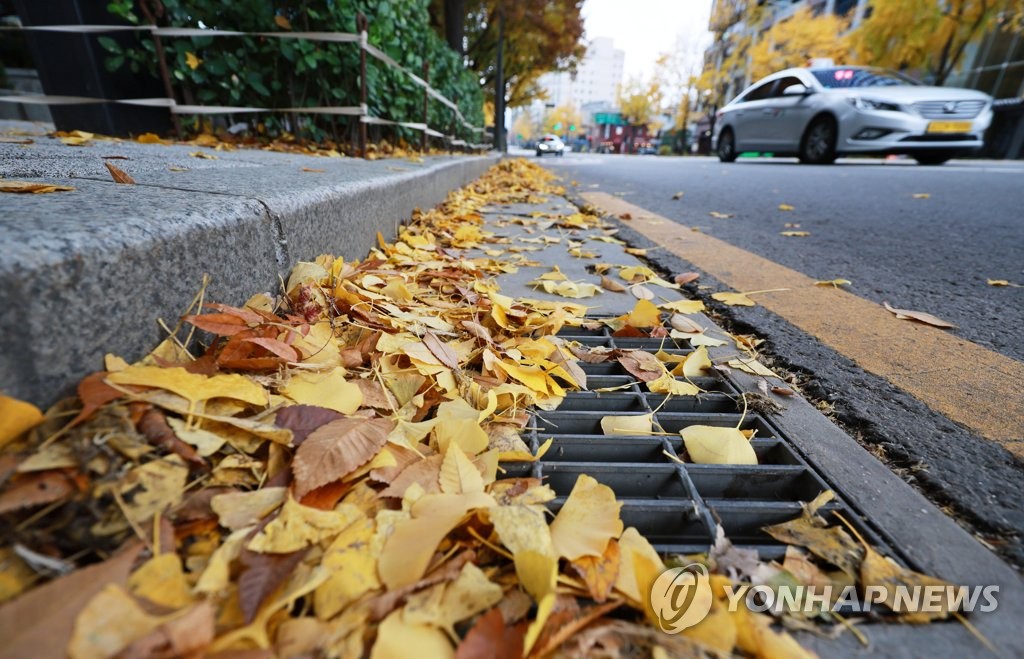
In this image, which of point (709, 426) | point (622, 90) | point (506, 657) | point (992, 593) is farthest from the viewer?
point (622, 90)

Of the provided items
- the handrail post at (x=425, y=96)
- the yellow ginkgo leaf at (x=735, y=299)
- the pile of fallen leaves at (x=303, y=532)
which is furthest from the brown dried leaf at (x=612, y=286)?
the handrail post at (x=425, y=96)

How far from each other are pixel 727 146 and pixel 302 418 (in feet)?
40.4

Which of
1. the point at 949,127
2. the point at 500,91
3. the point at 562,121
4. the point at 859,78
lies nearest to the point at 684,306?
the point at 949,127

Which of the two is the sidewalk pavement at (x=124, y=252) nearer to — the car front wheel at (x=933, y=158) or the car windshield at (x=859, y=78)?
the car windshield at (x=859, y=78)

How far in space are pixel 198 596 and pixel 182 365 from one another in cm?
42

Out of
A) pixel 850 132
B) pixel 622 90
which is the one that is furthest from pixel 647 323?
pixel 622 90

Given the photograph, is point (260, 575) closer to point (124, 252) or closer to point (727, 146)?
point (124, 252)

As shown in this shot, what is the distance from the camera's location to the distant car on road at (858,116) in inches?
304

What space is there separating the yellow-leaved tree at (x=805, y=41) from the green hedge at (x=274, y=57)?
1258 inches

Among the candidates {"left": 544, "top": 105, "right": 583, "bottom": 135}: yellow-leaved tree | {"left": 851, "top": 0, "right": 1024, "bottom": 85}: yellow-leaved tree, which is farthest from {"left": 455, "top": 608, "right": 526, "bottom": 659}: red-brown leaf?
{"left": 544, "top": 105, "right": 583, "bottom": 135}: yellow-leaved tree

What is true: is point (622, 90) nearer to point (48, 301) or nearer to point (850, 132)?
point (850, 132)

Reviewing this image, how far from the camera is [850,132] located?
26.2 ft

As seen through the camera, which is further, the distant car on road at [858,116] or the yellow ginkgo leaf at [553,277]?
the distant car on road at [858,116]

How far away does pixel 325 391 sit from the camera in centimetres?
94
